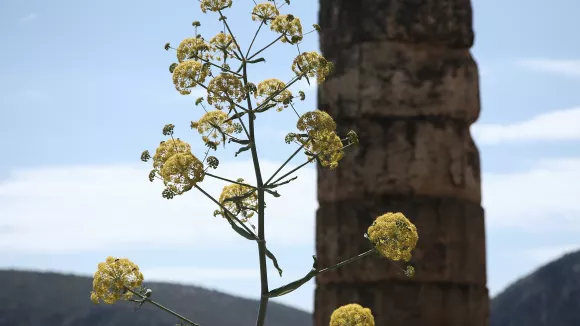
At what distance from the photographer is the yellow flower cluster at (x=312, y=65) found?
146 inches

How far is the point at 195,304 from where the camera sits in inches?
920

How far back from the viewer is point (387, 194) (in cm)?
615

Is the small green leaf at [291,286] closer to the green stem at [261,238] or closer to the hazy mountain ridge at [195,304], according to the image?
the green stem at [261,238]

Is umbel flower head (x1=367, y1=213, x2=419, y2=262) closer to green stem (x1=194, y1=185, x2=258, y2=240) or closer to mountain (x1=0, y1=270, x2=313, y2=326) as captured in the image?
green stem (x1=194, y1=185, x2=258, y2=240)

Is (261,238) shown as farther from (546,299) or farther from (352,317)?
(546,299)

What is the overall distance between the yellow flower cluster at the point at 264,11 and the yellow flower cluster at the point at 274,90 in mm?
252

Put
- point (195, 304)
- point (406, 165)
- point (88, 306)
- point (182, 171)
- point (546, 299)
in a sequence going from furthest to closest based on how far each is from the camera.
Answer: point (546, 299), point (195, 304), point (88, 306), point (406, 165), point (182, 171)

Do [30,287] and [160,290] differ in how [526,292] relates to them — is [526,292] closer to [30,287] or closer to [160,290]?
[160,290]

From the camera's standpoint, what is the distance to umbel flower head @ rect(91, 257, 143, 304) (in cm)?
366

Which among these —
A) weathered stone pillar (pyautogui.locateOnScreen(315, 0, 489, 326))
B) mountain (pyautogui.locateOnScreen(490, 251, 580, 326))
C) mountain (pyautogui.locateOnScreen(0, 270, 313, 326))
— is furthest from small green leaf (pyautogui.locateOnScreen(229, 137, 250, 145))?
mountain (pyautogui.locateOnScreen(490, 251, 580, 326))

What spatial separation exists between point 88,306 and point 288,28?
1985 centimetres

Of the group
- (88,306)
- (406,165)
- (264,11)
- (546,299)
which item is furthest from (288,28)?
(546,299)

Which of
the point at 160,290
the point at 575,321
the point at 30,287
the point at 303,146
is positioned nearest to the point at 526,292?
the point at 575,321

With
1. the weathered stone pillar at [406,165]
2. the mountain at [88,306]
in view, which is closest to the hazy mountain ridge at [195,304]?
the mountain at [88,306]
